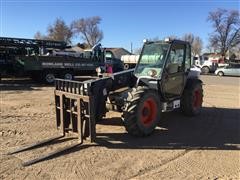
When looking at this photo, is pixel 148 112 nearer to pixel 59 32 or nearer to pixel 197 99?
pixel 197 99

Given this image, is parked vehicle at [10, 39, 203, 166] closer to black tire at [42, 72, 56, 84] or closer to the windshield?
the windshield

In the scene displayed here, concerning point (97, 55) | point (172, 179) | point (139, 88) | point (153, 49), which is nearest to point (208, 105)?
point (153, 49)

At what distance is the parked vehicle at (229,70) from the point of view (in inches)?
1403

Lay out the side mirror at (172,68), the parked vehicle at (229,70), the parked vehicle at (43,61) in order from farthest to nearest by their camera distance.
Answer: the parked vehicle at (229,70)
the parked vehicle at (43,61)
the side mirror at (172,68)

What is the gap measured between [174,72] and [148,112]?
5.56ft

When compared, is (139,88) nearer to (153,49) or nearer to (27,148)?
(153,49)

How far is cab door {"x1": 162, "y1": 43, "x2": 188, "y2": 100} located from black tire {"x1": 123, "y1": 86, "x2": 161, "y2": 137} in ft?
2.77

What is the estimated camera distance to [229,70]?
3600 centimetres

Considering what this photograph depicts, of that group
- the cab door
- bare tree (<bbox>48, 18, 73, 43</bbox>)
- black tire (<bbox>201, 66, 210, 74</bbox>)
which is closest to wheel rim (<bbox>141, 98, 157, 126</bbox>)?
the cab door

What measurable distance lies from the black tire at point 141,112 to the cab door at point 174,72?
0.85 meters

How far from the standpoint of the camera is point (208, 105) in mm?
12352

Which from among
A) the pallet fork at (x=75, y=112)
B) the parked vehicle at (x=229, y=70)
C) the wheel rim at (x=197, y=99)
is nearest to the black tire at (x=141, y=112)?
the pallet fork at (x=75, y=112)

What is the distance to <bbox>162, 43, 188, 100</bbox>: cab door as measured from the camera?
8.47m

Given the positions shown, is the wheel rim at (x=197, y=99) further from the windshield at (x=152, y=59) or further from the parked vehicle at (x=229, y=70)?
the parked vehicle at (x=229, y=70)
